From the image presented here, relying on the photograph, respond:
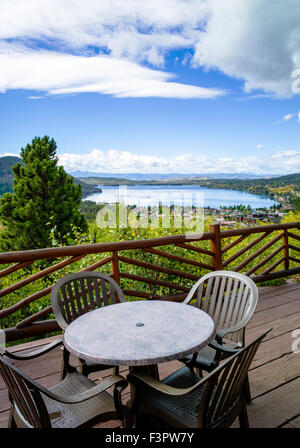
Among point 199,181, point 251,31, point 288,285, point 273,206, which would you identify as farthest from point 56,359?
point 251,31

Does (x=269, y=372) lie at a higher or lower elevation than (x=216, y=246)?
lower

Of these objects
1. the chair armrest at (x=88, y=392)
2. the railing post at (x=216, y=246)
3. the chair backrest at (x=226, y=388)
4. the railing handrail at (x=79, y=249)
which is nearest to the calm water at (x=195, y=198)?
the railing post at (x=216, y=246)

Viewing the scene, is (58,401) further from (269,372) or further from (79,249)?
(79,249)

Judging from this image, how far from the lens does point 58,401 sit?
52.6 inches

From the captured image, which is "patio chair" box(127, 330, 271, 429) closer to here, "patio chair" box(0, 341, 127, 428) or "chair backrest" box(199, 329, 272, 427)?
"chair backrest" box(199, 329, 272, 427)

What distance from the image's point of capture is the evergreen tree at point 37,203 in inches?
502

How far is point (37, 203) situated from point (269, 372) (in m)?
12.1

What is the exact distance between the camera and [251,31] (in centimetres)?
654

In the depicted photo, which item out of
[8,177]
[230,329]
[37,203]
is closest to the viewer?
[230,329]

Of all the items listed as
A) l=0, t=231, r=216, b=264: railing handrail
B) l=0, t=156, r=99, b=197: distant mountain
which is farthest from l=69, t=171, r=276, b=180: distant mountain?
l=0, t=231, r=216, b=264: railing handrail

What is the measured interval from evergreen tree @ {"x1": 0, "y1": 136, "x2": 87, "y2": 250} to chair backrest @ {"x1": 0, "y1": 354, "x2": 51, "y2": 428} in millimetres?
11355

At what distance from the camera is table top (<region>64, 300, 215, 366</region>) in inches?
58.7

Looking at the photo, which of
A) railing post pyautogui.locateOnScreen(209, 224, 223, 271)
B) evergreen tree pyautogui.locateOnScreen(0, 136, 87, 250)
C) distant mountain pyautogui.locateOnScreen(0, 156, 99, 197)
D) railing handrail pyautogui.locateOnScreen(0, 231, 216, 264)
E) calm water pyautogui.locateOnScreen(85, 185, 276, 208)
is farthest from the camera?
distant mountain pyautogui.locateOnScreen(0, 156, 99, 197)

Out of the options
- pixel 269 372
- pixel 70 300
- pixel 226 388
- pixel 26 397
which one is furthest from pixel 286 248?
pixel 26 397
